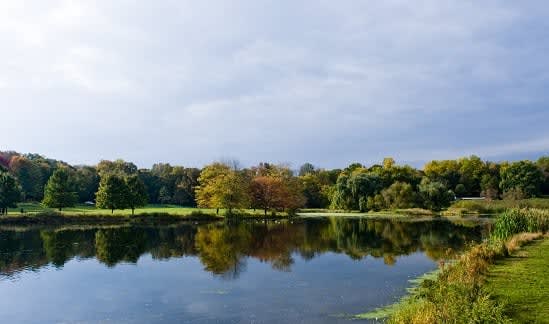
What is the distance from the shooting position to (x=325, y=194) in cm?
10294

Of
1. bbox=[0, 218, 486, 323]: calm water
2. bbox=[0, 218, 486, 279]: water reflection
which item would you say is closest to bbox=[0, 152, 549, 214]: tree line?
bbox=[0, 218, 486, 279]: water reflection

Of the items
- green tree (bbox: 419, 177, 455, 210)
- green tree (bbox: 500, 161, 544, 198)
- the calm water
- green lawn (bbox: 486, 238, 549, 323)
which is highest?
green tree (bbox: 500, 161, 544, 198)

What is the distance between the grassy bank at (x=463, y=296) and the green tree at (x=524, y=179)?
8254 cm

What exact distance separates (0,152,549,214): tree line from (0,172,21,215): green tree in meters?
0.15

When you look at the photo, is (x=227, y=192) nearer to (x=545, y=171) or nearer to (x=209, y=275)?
(x=209, y=275)

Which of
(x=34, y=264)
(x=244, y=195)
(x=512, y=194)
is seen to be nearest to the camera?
(x=34, y=264)

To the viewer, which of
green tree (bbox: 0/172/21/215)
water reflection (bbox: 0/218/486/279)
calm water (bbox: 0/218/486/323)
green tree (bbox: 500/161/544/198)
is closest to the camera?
calm water (bbox: 0/218/486/323)

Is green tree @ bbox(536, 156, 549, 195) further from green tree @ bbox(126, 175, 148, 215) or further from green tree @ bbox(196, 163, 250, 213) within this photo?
green tree @ bbox(126, 175, 148, 215)

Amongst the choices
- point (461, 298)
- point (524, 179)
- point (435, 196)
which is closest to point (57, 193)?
point (435, 196)

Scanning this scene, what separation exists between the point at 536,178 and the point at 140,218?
85.2 metres

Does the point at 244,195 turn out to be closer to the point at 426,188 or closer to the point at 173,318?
the point at 426,188

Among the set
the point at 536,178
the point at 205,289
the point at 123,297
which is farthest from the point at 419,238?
the point at 536,178

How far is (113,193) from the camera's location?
71125 millimetres

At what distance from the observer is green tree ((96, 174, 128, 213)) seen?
70.8 meters
